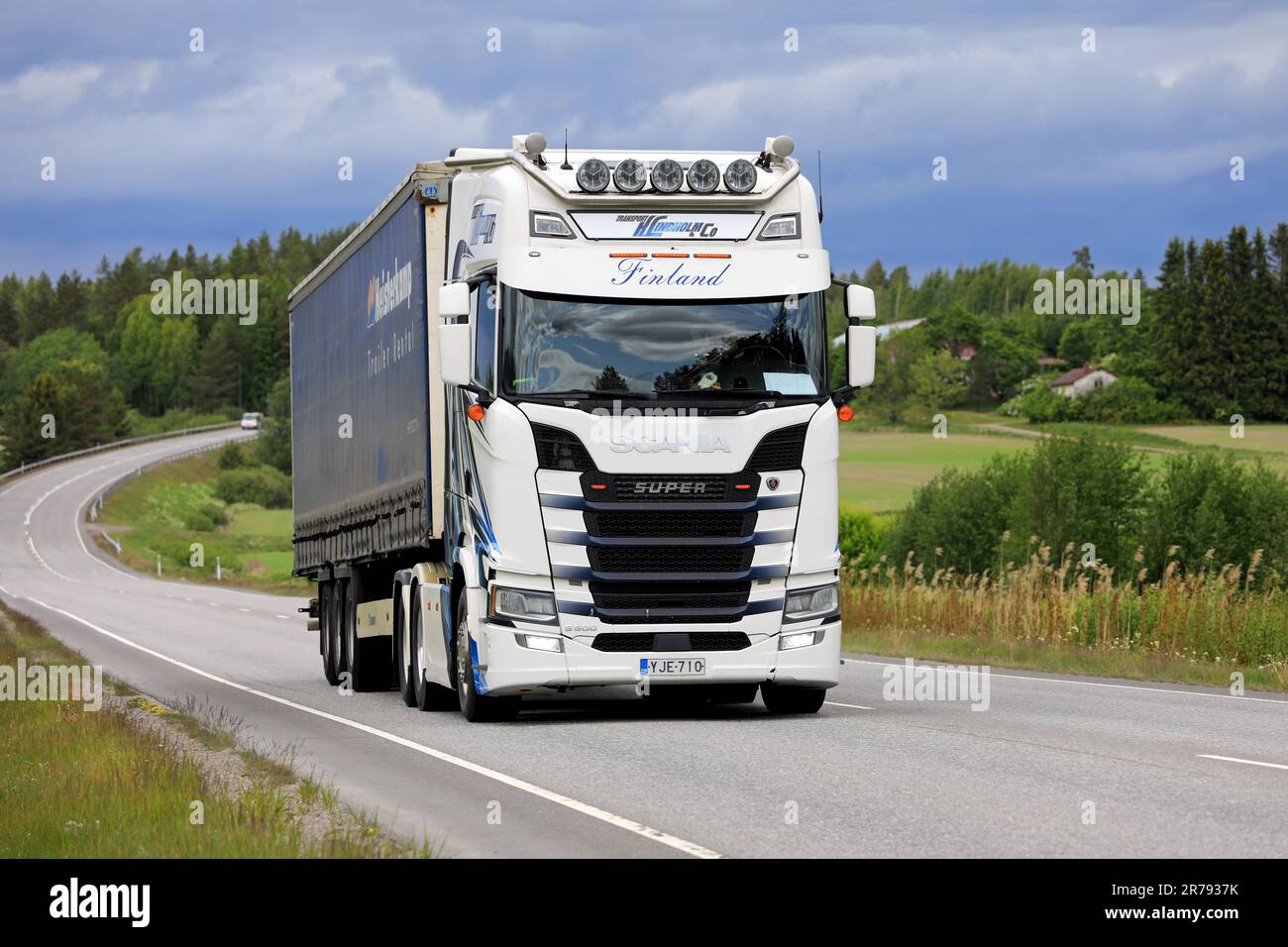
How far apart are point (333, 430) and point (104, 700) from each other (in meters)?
4.38

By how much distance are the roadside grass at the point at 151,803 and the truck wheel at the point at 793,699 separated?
177 inches

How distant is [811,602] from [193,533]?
9095cm

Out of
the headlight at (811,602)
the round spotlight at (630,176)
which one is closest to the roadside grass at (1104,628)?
the headlight at (811,602)

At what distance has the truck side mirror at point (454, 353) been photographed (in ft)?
50.3

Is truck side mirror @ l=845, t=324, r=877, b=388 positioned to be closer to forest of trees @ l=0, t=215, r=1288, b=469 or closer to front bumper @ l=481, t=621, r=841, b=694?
front bumper @ l=481, t=621, r=841, b=694

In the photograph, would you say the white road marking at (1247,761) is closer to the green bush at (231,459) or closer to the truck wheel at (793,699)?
the truck wheel at (793,699)

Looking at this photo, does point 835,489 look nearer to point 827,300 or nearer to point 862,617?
point 827,300

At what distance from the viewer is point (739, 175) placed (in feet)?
52.0

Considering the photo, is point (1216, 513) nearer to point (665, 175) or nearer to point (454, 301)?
point (665, 175)

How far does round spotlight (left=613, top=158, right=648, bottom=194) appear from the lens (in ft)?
51.4

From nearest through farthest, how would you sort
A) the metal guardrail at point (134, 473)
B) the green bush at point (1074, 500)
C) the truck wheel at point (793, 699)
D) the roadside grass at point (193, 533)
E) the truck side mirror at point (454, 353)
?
the truck side mirror at point (454, 353), the truck wheel at point (793, 699), the green bush at point (1074, 500), the roadside grass at point (193, 533), the metal guardrail at point (134, 473)

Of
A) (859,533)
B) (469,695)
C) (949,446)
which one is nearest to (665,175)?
(469,695)

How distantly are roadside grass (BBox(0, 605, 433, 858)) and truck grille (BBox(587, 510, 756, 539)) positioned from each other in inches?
117
